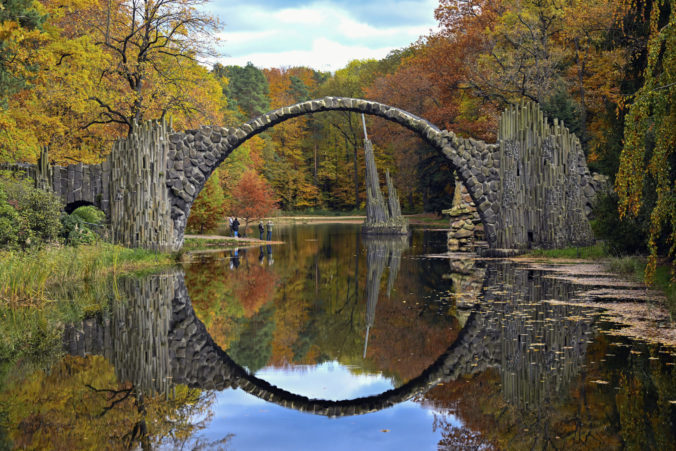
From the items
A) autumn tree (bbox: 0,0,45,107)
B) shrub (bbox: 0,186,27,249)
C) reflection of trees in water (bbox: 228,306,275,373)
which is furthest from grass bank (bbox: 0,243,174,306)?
autumn tree (bbox: 0,0,45,107)

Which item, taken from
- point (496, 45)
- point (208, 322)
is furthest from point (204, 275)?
point (496, 45)

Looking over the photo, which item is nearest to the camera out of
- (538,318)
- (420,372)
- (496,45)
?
(420,372)

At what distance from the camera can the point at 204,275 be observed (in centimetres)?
1445

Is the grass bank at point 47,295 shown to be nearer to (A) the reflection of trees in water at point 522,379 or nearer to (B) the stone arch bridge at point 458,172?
(A) the reflection of trees in water at point 522,379

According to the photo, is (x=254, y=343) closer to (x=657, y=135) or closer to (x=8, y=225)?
(x=657, y=135)

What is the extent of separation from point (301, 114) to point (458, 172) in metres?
4.66

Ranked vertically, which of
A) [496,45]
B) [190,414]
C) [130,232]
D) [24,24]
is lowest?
[190,414]

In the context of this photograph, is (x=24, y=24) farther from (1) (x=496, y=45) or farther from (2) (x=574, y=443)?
(1) (x=496, y=45)

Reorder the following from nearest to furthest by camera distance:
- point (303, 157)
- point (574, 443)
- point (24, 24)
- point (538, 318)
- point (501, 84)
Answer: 1. point (574, 443)
2. point (538, 318)
3. point (24, 24)
4. point (501, 84)
5. point (303, 157)

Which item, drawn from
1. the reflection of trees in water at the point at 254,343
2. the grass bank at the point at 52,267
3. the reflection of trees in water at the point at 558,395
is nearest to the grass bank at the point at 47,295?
the grass bank at the point at 52,267

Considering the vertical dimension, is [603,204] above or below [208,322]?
above

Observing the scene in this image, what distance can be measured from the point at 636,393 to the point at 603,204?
995 cm

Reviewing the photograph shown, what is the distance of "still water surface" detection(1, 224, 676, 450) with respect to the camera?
4.28m

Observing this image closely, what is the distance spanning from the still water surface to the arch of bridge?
255 inches
